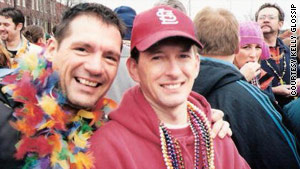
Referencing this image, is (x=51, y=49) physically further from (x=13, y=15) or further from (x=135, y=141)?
(x=13, y=15)

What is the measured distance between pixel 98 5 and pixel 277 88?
101 inches

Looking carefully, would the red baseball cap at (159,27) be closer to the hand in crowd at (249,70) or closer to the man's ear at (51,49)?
the man's ear at (51,49)

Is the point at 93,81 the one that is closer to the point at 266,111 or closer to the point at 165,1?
the point at 266,111

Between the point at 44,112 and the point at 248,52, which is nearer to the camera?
the point at 44,112

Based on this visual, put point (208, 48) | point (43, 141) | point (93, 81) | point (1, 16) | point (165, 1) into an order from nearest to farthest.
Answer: point (43, 141), point (93, 81), point (208, 48), point (165, 1), point (1, 16)

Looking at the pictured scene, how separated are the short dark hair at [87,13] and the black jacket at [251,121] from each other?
0.73 m

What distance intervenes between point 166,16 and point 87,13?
444 millimetres

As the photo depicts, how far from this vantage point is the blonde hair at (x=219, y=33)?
7.98 ft

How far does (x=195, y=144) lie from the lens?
176cm

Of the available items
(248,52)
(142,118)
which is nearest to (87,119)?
(142,118)

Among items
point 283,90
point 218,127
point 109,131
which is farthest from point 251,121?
point 283,90

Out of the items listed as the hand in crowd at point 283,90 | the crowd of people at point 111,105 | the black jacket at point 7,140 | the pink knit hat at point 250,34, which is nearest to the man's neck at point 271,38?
the hand in crowd at point 283,90

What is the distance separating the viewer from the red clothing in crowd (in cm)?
161

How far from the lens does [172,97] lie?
171 cm
